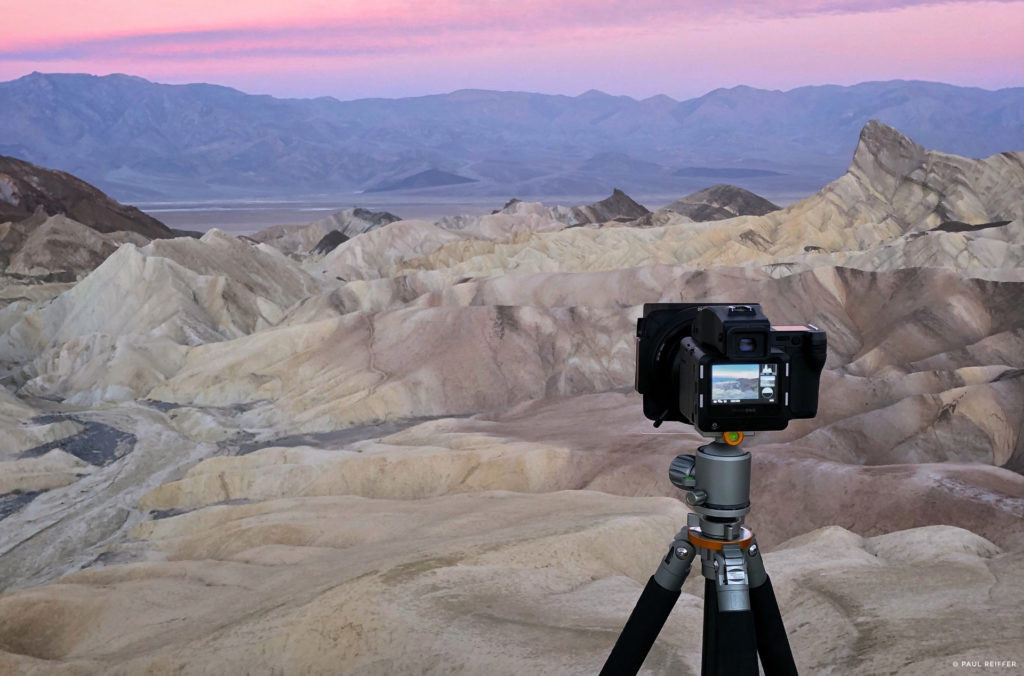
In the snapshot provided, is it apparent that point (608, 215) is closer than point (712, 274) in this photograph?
No

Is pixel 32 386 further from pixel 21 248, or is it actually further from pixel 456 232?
pixel 456 232

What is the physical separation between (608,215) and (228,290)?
5953cm

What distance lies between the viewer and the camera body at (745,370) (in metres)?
4.29

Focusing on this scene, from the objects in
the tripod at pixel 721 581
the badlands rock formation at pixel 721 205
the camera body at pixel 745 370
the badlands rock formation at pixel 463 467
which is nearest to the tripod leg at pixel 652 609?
the tripod at pixel 721 581

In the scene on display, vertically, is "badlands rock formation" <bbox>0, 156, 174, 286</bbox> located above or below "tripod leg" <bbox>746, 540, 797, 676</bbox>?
below

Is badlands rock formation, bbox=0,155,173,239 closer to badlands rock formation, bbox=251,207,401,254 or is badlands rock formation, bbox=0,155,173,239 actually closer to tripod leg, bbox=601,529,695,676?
badlands rock formation, bbox=251,207,401,254

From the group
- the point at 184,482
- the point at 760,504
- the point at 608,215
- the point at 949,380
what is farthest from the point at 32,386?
the point at 608,215

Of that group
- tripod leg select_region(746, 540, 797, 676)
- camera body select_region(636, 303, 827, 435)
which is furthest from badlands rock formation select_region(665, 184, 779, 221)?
camera body select_region(636, 303, 827, 435)

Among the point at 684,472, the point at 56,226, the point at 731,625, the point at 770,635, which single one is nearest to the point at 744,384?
the point at 684,472

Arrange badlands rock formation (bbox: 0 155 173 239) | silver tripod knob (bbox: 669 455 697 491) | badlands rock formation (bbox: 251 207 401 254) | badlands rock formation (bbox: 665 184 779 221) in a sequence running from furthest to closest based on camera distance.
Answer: badlands rock formation (bbox: 251 207 401 254)
badlands rock formation (bbox: 665 184 779 221)
badlands rock formation (bbox: 0 155 173 239)
silver tripod knob (bbox: 669 455 697 491)

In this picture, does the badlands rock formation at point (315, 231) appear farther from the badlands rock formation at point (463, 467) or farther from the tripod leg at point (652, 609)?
the tripod leg at point (652, 609)

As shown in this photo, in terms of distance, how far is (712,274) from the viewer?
4644cm

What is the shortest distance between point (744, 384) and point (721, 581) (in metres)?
0.96

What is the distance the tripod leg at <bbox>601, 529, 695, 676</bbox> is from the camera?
4.64 meters
